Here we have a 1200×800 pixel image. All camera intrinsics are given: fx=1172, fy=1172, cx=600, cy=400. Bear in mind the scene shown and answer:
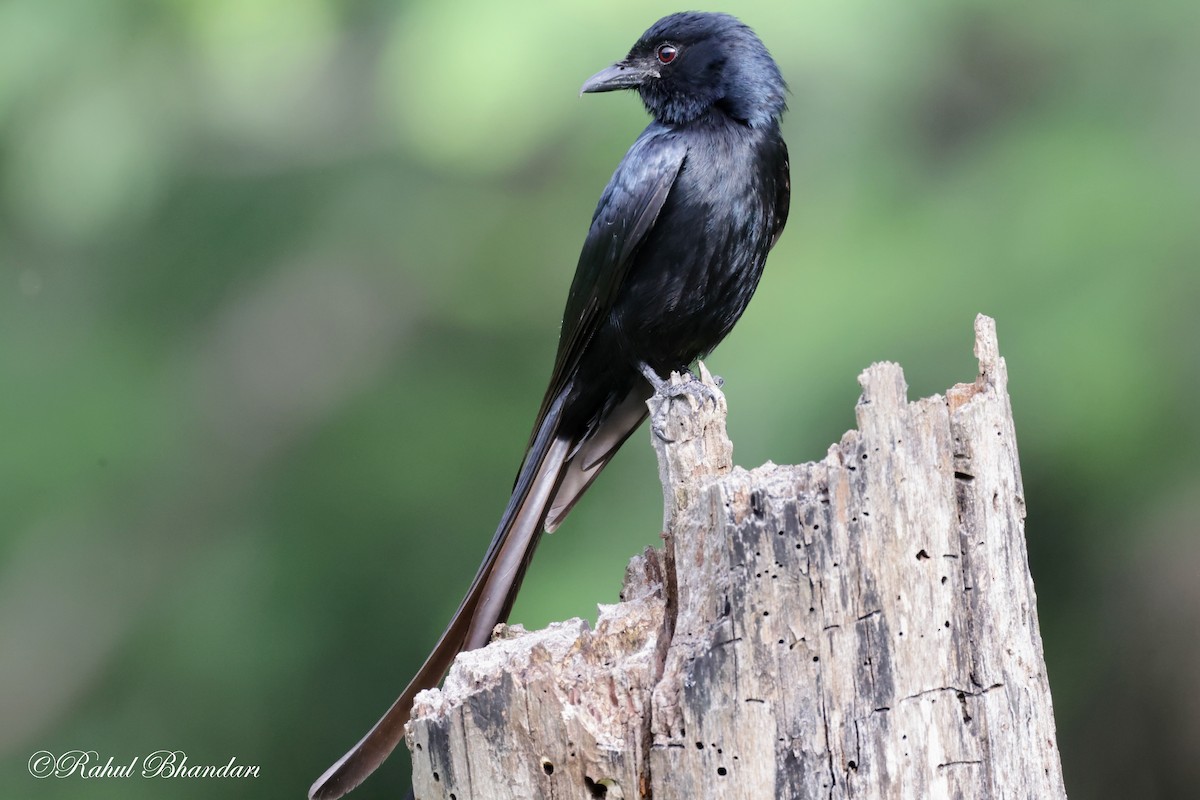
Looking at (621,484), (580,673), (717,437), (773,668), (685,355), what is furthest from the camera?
(621,484)

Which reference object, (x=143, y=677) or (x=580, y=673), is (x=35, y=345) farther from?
(x=580, y=673)

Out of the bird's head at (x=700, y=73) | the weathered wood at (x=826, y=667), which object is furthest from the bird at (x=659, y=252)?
the weathered wood at (x=826, y=667)

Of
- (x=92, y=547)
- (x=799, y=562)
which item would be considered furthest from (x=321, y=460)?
(x=799, y=562)

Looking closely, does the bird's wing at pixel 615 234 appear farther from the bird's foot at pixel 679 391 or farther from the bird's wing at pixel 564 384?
the bird's foot at pixel 679 391

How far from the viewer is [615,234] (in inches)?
135

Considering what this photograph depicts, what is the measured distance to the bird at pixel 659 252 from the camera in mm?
3338

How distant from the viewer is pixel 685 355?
11.8 feet

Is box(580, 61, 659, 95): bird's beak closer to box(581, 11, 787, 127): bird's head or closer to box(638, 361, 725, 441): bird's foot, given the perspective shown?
box(581, 11, 787, 127): bird's head

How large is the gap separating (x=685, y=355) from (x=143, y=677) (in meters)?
2.66

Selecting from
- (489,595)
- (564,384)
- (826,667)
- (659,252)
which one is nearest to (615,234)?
(659,252)

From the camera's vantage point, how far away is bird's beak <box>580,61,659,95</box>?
368cm

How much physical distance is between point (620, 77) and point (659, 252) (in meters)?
0.66

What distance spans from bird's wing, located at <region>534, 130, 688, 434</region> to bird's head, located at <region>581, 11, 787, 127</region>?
0.12m

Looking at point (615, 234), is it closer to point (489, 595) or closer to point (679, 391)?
point (679, 391)
